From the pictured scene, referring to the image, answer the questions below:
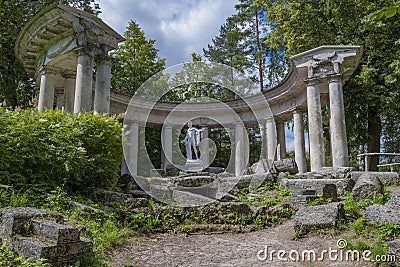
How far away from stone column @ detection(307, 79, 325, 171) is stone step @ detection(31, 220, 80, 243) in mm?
13514

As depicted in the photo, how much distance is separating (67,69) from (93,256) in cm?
1348

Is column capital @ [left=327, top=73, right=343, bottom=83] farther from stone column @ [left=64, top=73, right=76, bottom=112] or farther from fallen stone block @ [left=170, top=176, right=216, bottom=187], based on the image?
stone column @ [left=64, top=73, right=76, bottom=112]

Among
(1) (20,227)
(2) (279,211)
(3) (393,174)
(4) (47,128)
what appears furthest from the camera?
(3) (393,174)

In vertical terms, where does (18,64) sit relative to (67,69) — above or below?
above

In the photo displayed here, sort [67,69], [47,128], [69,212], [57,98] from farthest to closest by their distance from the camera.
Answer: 1. [57,98]
2. [67,69]
3. [47,128]
4. [69,212]

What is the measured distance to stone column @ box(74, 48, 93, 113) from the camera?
13242 mm

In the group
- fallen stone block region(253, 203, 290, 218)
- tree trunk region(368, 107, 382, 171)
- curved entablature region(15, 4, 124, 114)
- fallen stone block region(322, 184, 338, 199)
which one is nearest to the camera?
fallen stone block region(253, 203, 290, 218)

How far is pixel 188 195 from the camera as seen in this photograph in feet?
30.0

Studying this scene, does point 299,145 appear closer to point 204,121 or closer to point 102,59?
point 204,121

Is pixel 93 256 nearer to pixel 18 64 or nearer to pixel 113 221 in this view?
pixel 113 221

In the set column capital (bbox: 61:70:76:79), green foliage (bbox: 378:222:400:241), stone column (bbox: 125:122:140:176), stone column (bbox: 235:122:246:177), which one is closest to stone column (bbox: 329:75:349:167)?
stone column (bbox: 235:122:246:177)

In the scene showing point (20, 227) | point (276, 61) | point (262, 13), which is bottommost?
point (20, 227)

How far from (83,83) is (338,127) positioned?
1137cm

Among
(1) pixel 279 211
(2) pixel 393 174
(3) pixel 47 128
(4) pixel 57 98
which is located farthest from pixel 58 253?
(4) pixel 57 98
